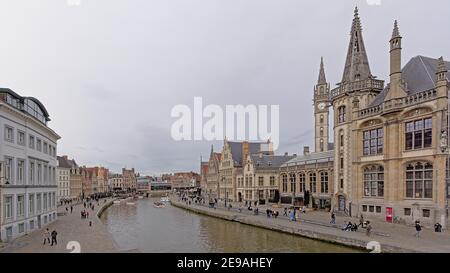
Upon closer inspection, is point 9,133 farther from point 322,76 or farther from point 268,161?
point 322,76

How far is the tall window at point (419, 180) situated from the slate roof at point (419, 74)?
23.0ft

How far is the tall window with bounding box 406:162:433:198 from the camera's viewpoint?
2912 centimetres

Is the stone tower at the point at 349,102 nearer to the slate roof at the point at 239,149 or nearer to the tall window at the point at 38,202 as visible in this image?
the tall window at the point at 38,202

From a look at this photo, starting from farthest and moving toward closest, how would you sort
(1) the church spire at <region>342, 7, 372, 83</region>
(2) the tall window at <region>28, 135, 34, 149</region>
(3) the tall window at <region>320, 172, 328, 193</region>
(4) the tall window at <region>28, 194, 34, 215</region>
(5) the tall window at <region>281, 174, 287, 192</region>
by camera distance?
1. (5) the tall window at <region>281, 174, 287, 192</region>
2. (3) the tall window at <region>320, 172, 328, 193</region>
3. (1) the church spire at <region>342, 7, 372, 83</region>
4. (2) the tall window at <region>28, 135, 34, 149</region>
5. (4) the tall window at <region>28, 194, 34, 215</region>

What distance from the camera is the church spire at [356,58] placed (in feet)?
134

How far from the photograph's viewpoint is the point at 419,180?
30.0 m

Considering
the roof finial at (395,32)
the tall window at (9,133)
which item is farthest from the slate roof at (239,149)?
the tall window at (9,133)

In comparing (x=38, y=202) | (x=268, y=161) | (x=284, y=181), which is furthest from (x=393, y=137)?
(x=268, y=161)

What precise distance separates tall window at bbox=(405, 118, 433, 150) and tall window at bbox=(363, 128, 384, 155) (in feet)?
10.8

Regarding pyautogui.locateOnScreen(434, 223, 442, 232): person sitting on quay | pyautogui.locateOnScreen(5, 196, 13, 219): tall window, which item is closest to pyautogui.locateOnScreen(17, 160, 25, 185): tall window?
pyautogui.locateOnScreen(5, 196, 13, 219): tall window

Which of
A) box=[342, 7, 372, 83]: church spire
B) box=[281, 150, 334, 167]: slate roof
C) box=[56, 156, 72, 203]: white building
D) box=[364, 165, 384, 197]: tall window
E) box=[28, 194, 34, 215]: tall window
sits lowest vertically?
box=[56, 156, 72, 203]: white building

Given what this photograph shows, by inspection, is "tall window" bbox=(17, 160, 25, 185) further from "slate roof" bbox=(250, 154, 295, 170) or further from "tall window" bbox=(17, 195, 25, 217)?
"slate roof" bbox=(250, 154, 295, 170)

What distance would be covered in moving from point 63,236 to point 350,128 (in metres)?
31.5
